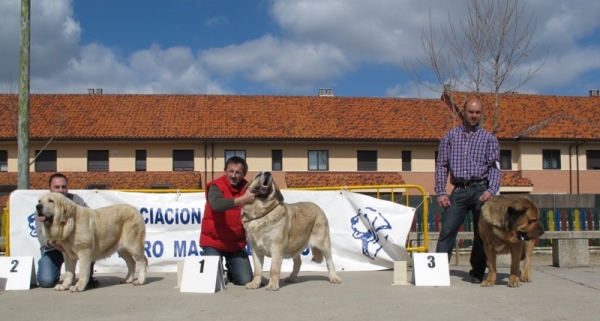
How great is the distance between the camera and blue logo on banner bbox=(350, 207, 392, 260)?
31.2 feet

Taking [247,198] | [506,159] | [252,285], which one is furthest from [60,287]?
[506,159]

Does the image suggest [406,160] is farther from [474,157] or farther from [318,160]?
[474,157]

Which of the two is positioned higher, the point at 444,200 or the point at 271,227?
the point at 444,200

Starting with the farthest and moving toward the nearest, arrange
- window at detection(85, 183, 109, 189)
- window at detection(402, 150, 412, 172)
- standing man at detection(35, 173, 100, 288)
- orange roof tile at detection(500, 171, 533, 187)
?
1. window at detection(402, 150, 412, 172)
2. orange roof tile at detection(500, 171, 533, 187)
3. window at detection(85, 183, 109, 189)
4. standing man at detection(35, 173, 100, 288)

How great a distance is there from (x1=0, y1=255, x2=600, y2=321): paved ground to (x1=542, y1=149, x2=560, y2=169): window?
31.6 metres

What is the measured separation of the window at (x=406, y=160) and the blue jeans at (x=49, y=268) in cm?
3048

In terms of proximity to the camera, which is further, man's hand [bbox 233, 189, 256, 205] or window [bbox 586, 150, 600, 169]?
window [bbox 586, 150, 600, 169]

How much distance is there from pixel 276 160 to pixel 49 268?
28.7 meters

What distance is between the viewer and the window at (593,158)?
37.6 m

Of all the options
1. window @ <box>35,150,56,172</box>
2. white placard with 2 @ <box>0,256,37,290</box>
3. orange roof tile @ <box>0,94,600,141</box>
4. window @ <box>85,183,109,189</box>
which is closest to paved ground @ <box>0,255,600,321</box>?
white placard with 2 @ <box>0,256,37,290</box>

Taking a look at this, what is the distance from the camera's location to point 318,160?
119 feet

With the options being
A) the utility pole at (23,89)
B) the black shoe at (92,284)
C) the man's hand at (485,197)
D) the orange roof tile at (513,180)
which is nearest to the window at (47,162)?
the utility pole at (23,89)

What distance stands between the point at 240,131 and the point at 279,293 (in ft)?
96.8

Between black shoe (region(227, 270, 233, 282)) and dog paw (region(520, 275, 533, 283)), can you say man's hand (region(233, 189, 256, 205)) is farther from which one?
dog paw (region(520, 275, 533, 283))
